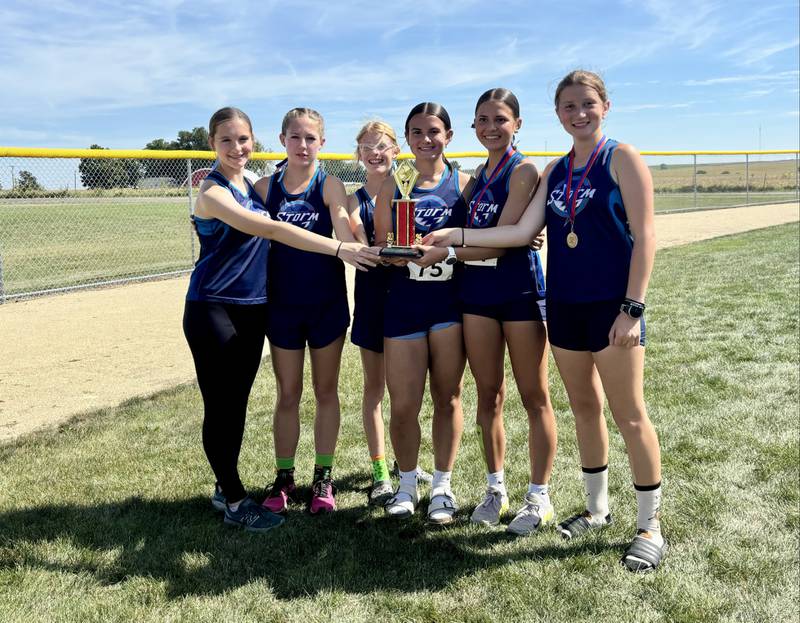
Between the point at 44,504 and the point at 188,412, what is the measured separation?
1.59 meters

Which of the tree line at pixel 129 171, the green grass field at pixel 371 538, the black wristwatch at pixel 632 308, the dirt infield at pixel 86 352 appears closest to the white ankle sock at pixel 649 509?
the green grass field at pixel 371 538

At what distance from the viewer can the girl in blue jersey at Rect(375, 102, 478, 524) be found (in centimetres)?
330

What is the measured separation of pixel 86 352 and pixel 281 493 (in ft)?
13.9

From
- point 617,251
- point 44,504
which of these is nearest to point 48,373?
point 44,504

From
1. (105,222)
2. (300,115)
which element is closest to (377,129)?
(300,115)

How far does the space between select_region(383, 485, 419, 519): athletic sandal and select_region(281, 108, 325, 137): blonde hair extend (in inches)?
Answer: 74.8

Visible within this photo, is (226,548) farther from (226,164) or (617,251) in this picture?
(617,251)

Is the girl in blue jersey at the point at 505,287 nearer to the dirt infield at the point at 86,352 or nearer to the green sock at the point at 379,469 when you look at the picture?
the green sock at the point at 379,469

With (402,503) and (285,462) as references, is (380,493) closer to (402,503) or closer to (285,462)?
(402,503)

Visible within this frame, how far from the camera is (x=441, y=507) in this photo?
3.51 m

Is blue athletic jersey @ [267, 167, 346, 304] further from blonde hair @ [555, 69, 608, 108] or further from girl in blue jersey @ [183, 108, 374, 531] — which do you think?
blonde hair @ [555, 69, 608, 108]

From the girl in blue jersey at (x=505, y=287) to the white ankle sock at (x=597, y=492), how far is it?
0.26 meters

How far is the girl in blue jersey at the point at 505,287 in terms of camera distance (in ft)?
10.5

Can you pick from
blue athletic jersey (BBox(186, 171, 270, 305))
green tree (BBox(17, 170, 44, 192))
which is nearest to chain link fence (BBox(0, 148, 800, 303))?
green tree (BBox(17, 170, 44, 192))
